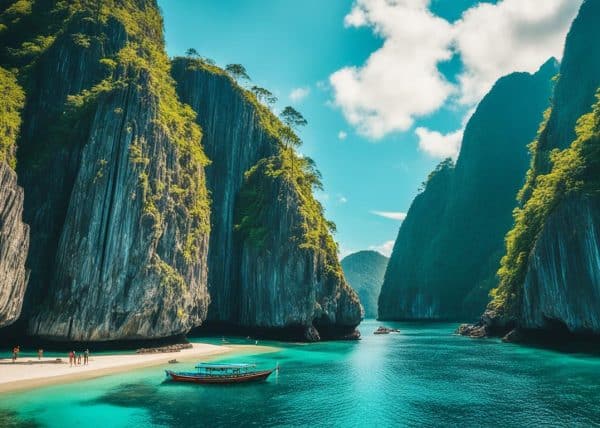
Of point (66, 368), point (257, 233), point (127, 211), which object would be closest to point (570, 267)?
point (257, 233)

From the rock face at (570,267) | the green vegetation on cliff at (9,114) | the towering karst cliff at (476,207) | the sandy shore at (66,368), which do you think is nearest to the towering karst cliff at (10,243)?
the green vegetation on cliff at (9,114)

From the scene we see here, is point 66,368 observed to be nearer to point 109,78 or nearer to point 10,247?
point 10,247

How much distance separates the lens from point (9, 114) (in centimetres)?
4172

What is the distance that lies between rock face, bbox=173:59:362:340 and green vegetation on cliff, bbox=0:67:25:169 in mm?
34142

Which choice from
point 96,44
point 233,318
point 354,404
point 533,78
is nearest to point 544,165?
point 233,318

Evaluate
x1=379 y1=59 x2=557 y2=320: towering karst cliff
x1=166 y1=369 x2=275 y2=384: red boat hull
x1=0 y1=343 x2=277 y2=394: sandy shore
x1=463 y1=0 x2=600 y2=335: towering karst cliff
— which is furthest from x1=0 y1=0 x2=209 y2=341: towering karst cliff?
x1=379 y1=59 x2=557 y2=320: towering karst cliff

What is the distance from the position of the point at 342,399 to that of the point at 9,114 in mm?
44052

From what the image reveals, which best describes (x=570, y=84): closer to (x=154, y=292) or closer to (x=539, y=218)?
(x=539, y=218)

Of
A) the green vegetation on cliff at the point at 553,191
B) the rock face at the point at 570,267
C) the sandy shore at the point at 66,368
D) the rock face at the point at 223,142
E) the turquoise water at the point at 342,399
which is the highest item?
the rock face at the point at 223,142

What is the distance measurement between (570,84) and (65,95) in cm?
9717

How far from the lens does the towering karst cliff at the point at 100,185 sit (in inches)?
1597

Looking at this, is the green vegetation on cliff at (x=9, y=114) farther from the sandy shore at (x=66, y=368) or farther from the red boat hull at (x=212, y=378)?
the red boat hull at (x=212, y=378)

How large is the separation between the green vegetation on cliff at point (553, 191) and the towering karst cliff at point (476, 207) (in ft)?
242

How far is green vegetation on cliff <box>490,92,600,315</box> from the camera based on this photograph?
1818 inches
